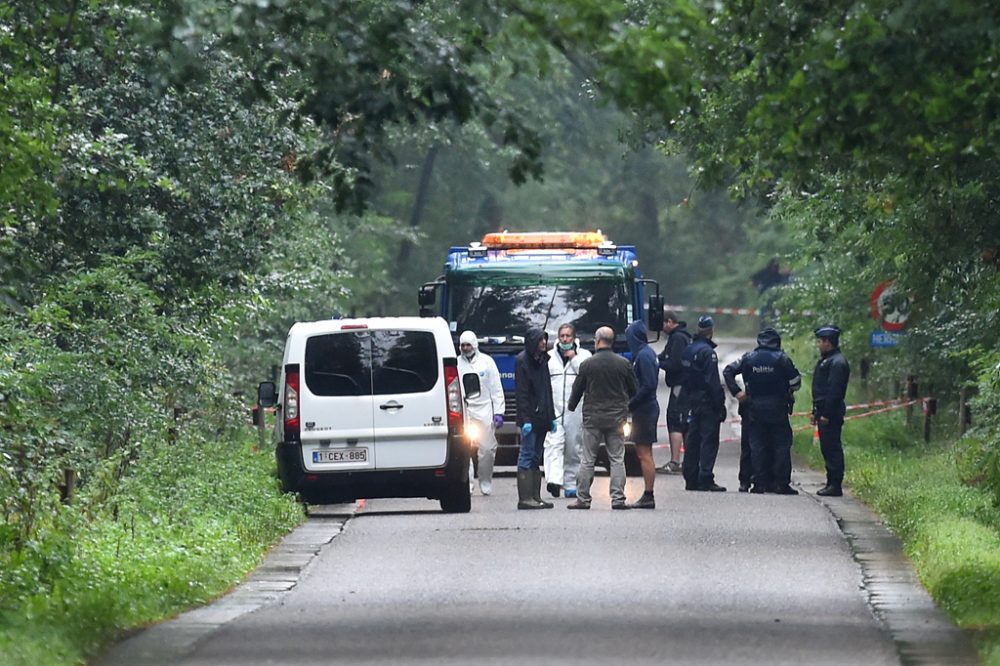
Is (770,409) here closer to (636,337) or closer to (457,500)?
(636,337)

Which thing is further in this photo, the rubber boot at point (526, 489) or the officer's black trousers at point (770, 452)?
the officer's black trousers at point (770, 452)

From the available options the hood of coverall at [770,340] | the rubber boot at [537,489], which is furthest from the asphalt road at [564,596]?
the hood of coverall at [770,340]

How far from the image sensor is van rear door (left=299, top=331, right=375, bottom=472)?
67.8 ft

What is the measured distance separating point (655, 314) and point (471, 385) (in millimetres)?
4595

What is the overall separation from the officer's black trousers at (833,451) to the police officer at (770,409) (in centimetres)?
36

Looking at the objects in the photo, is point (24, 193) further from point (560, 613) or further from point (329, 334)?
point (329, 334)

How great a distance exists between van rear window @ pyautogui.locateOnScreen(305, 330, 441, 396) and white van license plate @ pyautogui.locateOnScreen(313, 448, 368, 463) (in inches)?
20.6

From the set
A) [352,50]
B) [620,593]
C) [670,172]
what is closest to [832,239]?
[620,593]

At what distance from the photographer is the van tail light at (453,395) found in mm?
20625

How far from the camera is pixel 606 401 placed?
824 inches

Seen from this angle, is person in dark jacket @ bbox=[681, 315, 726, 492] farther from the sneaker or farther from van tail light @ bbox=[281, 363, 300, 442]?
van tail light @ bbox=[281, 363, 300, 442]

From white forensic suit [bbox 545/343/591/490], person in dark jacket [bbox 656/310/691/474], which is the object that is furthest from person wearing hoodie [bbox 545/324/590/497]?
person in dark jacket [bbox 656/310/691/474]

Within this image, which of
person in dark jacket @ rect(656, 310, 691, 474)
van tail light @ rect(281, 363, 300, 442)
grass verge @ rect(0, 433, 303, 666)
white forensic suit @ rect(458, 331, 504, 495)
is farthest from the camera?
person in dark jacket @ rect(656, 310, 691, 474)

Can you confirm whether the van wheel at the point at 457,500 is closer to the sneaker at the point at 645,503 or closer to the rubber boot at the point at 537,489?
the rubber boot at the point at 537,489
